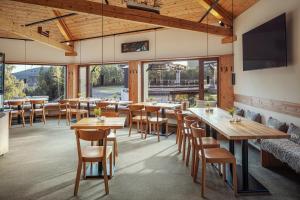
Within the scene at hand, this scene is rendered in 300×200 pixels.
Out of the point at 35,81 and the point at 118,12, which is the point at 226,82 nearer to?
the point at 118,12

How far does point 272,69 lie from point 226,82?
2058 mm

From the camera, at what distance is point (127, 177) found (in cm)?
347

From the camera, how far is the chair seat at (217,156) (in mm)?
2885

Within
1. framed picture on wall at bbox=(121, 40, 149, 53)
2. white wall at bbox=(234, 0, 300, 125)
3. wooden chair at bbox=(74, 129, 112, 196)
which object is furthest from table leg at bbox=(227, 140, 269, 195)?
framed picture on wall at bbox=(121, 40, 149, 53)

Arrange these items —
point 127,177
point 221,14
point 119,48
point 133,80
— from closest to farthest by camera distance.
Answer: point 127,177, point 221,14, point 133,80, point 119,48

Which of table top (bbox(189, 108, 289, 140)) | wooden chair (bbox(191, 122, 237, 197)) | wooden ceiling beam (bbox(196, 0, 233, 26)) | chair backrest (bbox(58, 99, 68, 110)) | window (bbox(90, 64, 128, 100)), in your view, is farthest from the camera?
window (bbox(90, 64, 128, 100))

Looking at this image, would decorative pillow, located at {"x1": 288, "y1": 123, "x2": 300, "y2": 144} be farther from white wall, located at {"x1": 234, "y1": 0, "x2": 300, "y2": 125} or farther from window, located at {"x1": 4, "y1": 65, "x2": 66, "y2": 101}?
window, located at {"x1": 4, "y1": 65, "x2": 66, "y2": 101}

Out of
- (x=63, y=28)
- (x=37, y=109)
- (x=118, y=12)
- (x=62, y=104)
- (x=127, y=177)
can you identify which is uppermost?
(x=63, y=28)

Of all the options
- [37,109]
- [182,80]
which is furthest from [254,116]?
[37,109]

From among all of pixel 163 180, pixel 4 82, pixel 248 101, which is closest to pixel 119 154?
pixel 163 180

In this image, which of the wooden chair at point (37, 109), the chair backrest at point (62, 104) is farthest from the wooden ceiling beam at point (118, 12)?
the wooden chair at point (37, 109)

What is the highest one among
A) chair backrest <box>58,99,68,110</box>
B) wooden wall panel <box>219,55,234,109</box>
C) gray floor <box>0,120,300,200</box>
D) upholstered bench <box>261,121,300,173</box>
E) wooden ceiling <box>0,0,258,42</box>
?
wooden ceiling <box>0,0,258,42</box>

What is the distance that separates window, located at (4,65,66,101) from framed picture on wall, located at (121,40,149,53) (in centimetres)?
300

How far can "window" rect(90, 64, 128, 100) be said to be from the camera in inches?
338
